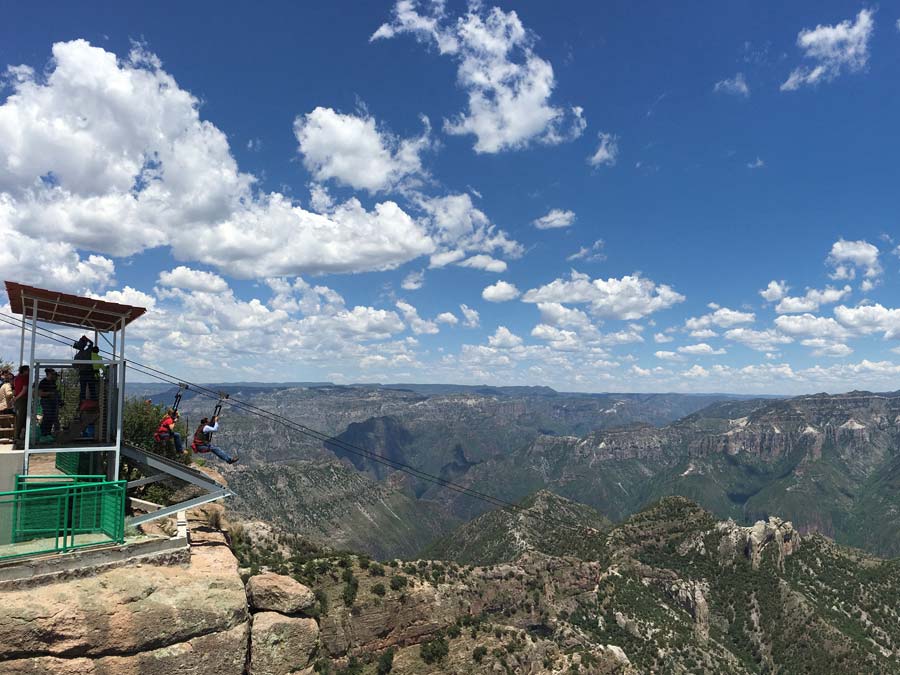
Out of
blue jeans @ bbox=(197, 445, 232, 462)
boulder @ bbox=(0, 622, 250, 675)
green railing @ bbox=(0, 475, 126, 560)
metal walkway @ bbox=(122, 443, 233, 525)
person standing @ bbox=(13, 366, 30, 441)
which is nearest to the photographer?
boulder @ bbox=(0, 622, 250, 675)

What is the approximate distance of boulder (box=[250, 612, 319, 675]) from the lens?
18.6 m

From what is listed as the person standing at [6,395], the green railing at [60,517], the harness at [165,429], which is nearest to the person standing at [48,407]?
the green railing at [60,517]

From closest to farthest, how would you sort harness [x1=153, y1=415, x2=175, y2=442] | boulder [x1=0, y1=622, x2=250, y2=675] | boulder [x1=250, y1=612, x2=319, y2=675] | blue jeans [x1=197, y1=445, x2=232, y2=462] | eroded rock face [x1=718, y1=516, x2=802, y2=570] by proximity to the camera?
boulder [x1=0, y1=622, x2=250, y2=675], boulder [x1=250, y1=612, x2=319, y2=675], harness [x1=153, y1=415, x2=175, y2=442], blue jeans [x1=197, y1=445, x2=232, y2=462], eroded rock face [x1=718, y1=516, x2=802, y2=570]

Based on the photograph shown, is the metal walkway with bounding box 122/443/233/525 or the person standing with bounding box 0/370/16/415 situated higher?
the person standing with bounding box 0/370/16/415

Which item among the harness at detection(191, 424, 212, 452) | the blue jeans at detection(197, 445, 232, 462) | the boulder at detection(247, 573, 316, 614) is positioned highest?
the harness at detection(191, 424, 212, 452)

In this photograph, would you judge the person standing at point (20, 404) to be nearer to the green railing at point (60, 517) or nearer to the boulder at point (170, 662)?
the green railing at point (60, 517)

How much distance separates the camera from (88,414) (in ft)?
68.4

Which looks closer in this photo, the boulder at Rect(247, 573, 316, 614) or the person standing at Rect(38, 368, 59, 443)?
the person standing at Rect(38, 368, 59, 443)

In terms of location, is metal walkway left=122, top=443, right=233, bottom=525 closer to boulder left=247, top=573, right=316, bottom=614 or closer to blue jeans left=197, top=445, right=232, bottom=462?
blue jeans left=197, top=445, right=232, bottom=462

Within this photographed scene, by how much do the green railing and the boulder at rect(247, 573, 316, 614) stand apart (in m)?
6.12

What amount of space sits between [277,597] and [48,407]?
1185 centimetres

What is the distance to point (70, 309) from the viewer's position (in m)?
21.5

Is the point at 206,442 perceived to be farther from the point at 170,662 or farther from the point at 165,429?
the point at 170,662

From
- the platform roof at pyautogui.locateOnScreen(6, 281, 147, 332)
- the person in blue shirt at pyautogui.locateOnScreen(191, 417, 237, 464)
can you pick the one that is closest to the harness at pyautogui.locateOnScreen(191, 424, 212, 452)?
the person in blue shirt at pyautogui.locateOnScreen(191, 417, 237, 464)
